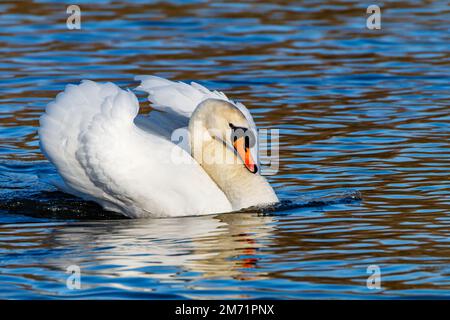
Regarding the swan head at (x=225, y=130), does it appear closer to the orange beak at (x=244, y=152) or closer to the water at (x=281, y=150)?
the orange beak at (x=244, y=152)

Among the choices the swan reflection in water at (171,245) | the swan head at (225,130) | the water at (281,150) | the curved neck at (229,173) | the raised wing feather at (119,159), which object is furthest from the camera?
the curved neck at (229,173)

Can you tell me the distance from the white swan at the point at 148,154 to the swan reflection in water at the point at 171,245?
0.20m

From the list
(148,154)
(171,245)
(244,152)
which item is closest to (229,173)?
(244,152)

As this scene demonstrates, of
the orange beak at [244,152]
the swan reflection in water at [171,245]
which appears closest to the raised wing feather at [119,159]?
the swan reflection in water at [171,245]

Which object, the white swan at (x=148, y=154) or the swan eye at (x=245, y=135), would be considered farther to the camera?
the swan eye at (x=245, y=135)

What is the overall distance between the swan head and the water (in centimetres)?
58

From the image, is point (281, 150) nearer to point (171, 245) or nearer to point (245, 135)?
point (245, 135)

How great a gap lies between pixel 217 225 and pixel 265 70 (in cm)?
694

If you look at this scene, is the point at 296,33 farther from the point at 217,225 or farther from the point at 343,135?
the point at 217,225

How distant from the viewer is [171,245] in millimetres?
8828

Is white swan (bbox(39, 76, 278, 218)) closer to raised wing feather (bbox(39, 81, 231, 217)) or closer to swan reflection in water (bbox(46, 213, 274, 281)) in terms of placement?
raised wing feather (bbox(39, 81, 231, 217))

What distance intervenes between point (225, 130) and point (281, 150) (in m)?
2.34

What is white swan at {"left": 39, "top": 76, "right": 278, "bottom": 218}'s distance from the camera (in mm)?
9727

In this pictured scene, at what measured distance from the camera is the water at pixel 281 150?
26.4 ft
